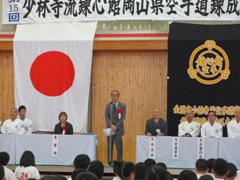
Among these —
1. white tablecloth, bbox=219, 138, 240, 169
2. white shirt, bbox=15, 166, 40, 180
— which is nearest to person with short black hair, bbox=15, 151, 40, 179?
white shirt, bbox=15, 166, 40, 180

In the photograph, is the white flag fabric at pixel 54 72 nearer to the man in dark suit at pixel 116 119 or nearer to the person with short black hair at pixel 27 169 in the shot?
the man in dark suit at pixel 116 119

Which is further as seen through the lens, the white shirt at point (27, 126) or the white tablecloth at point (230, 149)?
the white shirt at point (27, 126)

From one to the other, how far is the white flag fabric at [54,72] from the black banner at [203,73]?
229 cm

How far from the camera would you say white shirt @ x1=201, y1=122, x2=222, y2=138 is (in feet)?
40.8

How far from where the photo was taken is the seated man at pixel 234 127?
12531mm

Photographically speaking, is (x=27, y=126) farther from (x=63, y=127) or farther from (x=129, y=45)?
(x=129, y=45)

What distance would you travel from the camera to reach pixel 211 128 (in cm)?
1248

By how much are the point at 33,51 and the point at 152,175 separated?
405 inches

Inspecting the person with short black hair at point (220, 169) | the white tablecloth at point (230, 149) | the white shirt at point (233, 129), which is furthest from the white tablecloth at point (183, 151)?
the person with short black hair at point (220, 169)

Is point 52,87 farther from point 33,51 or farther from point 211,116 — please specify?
point 211,116

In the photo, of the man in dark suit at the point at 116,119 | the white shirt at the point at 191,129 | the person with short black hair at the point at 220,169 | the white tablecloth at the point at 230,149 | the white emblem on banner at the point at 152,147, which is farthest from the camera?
the man in dark suit at the point at 116,119

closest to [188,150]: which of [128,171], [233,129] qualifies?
[233,129]

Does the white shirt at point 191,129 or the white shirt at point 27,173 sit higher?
the white shirt at point 191,129

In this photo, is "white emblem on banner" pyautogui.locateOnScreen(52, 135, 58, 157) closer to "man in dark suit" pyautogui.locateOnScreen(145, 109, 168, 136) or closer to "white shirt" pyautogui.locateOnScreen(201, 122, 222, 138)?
"man in dark suit" pyautogui.locateOnScreen(145, 109, 168, 136)
